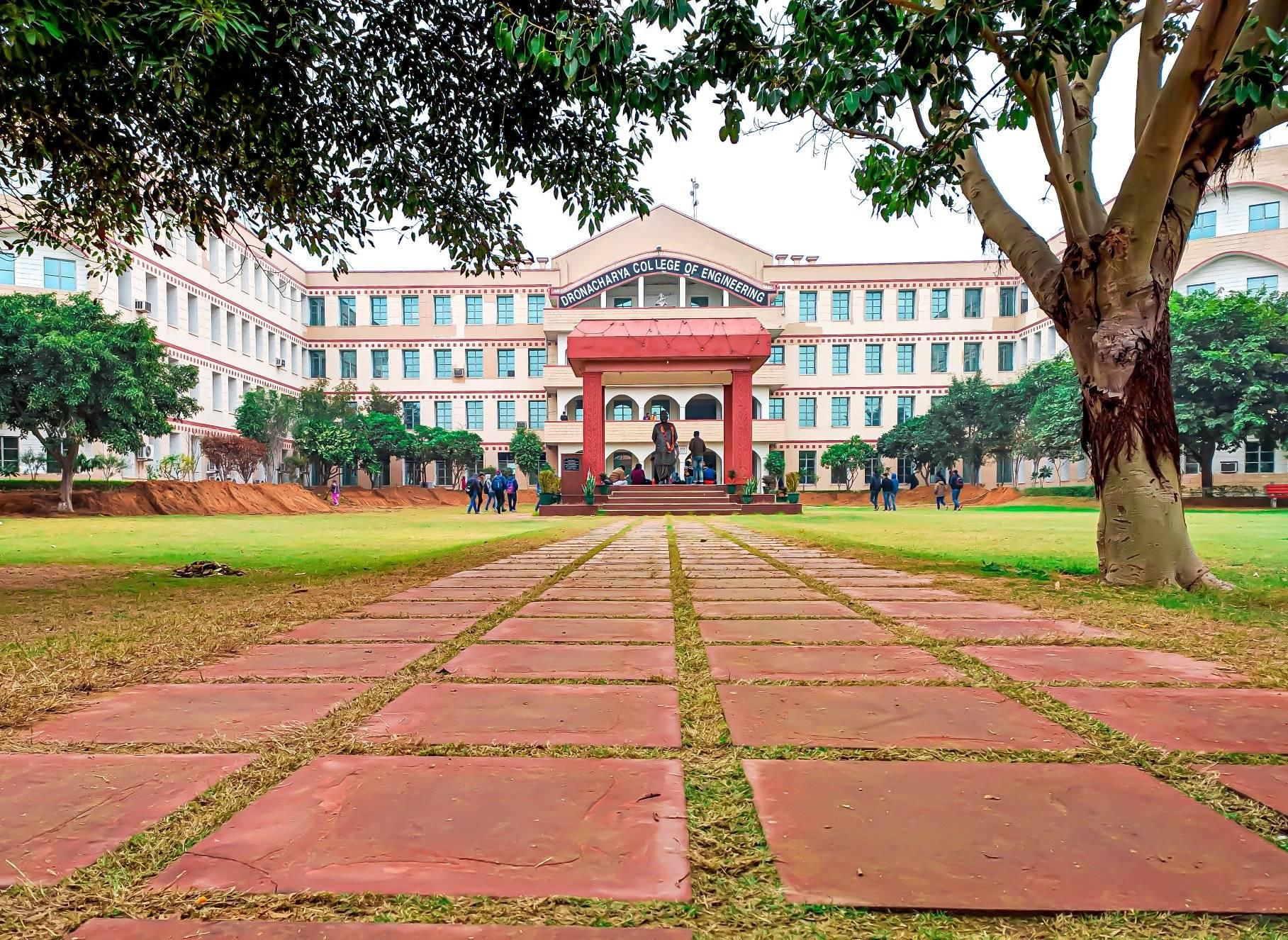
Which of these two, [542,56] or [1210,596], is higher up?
[542,56]

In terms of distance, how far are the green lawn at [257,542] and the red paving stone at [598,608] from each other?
2.94 m

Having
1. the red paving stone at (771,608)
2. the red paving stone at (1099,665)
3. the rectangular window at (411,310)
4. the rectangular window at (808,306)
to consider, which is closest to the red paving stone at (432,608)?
the red paving stone at (771,608)

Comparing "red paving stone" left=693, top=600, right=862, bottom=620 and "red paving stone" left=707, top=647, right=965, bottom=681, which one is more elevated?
"red paving stone" left=707, top=647, right=965, bottom=681

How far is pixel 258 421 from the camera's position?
104ft

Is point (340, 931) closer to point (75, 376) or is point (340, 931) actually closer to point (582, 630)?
point (582, 630)

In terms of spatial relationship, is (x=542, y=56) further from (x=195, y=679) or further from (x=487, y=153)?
(x=195, y=679)

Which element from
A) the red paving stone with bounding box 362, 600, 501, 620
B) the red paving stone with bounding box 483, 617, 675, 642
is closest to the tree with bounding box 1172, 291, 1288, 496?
the red paving stone with bounding box 483, 617, 675, 642

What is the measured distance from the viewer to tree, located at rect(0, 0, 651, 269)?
181 inches

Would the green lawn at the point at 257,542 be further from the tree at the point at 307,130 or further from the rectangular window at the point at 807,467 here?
the rectangular window at the point at 807,467

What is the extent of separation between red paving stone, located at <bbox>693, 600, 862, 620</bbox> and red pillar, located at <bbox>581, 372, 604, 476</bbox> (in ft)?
58.8

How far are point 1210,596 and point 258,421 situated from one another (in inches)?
1329

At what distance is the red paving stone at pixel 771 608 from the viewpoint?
12.1 feet

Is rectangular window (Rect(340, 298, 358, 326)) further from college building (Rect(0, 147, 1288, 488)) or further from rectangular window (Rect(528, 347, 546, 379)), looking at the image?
rectangular window (Rect(528, 347, 546, 379))

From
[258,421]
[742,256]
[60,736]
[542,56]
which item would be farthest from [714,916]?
[742,256]
